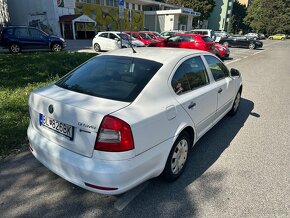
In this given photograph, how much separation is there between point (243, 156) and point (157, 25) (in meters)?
44.2

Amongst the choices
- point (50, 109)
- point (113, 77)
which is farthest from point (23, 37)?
point (50, 109)

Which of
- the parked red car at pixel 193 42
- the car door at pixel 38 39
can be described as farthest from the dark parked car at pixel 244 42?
the car door at pixel 38 39

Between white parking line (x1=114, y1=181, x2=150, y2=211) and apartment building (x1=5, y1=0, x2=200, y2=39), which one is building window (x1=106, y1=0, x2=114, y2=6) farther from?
white parking line (x1=114, y1=181, x2=150, y2=211)

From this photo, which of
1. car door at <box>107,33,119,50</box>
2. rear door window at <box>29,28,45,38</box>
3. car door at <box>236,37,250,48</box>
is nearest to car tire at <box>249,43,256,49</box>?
car door at <box>236,37,250,48</box>

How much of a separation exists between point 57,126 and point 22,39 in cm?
1438

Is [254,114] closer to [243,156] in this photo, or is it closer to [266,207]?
[243,156]

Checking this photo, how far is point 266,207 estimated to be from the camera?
8.58 feet

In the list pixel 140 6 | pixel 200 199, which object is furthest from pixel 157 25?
pixel 200 199

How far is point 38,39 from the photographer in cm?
1480

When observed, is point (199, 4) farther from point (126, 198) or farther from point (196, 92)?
point (126, 198)

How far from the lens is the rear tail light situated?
2.13 m

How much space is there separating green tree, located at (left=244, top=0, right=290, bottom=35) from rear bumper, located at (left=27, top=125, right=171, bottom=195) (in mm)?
75003

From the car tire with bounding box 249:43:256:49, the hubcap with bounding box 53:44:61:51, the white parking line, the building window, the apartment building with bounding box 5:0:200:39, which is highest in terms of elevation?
the building window

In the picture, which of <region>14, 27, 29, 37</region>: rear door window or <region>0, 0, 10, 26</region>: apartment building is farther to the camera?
<region>0, 0, 10, 26</region>: apartment building
